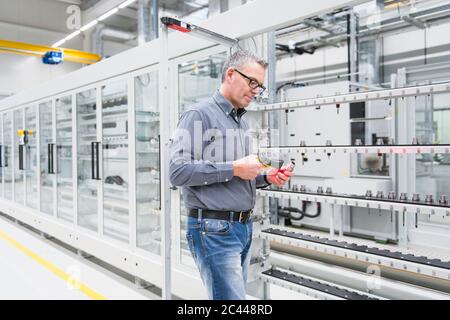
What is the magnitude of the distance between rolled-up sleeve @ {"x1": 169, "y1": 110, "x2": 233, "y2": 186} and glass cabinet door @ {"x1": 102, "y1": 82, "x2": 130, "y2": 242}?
9.22ft

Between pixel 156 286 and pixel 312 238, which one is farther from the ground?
pixel 312 238

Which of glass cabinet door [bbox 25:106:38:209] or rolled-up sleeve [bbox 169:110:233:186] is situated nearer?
rolled-up sleeve [bbox 169:110:233:186]

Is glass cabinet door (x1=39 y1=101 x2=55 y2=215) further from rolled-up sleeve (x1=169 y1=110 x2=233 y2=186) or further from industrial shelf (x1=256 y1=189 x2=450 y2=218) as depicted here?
rolled-up sleeve (x1=169 y1=110 x2=233 y2=186)

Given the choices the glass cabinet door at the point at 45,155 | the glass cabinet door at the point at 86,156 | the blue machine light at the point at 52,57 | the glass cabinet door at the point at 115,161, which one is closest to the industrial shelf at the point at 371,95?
the glass cabinet door at the point at 115,161

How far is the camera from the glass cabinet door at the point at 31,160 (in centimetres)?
718

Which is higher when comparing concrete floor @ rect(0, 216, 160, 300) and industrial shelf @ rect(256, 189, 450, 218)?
industrial shelf @ rect(256, 189, 450, 218)

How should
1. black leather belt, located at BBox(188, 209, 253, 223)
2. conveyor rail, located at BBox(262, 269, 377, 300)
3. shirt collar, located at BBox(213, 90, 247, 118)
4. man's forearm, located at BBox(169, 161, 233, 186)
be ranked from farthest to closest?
conveyor rail, located at BBox(262, 269, 377, 300)
shirt collar, located at BBox(213, 90, 247, 118)
black leather belt, located at BBox(188, 209, 253, 223)
man's forearm, located at BBox(169, 161, 233, 186)

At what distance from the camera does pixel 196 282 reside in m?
3.29

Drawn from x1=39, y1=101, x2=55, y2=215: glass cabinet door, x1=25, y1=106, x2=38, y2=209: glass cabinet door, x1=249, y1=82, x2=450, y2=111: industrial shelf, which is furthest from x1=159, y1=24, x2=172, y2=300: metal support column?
x1=25, y1=106, x2=38, y2=209: glass cabinet door

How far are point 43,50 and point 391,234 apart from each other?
9.58 metres

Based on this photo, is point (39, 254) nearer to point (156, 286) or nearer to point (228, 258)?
point (156, 286)

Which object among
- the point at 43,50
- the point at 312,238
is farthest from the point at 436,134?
the point at 43,50

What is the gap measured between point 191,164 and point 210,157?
7.3 inches

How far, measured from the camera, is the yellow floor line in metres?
3.78
